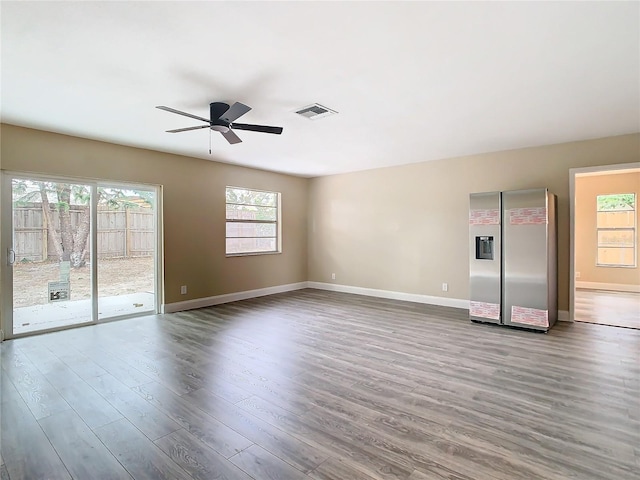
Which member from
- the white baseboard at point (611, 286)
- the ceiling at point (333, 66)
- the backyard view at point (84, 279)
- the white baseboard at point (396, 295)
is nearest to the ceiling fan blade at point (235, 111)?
the ceiling at point (333, 66)

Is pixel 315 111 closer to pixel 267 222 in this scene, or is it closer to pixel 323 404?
pixel 323 404

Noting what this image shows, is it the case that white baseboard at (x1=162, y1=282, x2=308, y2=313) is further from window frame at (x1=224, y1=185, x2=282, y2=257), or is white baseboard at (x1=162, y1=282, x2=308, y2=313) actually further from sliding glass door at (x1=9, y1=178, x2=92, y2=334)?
sliding glass door at (x1=9, y1=178, x2=92, y2=334)

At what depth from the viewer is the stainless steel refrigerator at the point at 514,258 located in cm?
451

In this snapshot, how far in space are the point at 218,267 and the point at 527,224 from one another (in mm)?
5079

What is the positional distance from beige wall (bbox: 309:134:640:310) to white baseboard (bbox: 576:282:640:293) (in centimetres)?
357

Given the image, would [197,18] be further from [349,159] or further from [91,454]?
[349,159]

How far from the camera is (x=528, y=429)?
226cm

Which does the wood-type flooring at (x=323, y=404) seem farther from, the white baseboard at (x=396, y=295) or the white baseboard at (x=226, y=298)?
the white baseboard at (x=396, y=295)

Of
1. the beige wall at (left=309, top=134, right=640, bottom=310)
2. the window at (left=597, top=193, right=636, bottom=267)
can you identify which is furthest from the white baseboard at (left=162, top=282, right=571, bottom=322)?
the window at (left=597, top=193, right=636, bottom=267)

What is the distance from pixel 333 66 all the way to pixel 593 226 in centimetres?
777

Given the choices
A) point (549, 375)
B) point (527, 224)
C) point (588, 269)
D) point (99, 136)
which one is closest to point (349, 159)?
point (527, 224)

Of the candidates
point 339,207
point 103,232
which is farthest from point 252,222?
point 103,232

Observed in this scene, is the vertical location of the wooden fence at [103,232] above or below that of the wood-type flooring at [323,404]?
above

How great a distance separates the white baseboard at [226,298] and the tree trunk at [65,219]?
1597 millimetres
